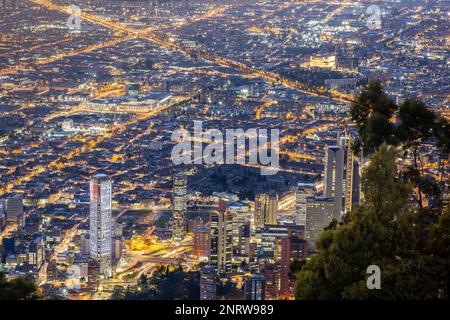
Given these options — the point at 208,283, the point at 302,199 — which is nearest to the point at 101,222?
the point at 302,199

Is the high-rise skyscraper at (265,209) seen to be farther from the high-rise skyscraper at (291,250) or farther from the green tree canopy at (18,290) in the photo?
the green tree canopy at (18,290)

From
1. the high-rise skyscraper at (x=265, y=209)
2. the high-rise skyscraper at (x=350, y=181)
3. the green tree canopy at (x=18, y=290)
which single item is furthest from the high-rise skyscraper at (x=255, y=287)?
the high-rise skyscraper at (x=265, y=209)

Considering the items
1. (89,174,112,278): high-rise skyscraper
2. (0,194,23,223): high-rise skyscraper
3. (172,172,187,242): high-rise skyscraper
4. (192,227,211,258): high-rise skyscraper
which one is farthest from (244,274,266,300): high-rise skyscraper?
(0,194,23,223): high-rise skyscraper

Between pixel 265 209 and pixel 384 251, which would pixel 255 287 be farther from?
pixel 265 209
